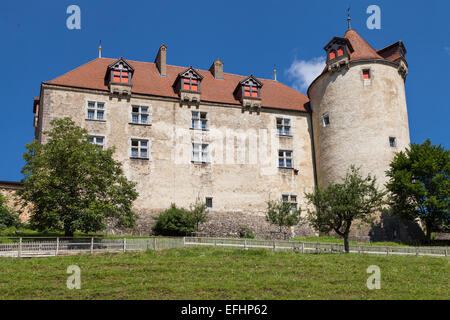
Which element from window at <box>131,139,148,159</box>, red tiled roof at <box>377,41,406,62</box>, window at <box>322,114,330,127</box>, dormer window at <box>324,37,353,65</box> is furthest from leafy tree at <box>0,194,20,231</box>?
red tiled roof at <box>377,41,406,62</box>

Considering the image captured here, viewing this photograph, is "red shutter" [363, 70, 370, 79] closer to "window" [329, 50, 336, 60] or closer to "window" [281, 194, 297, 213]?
"window" [329, 50, 336, 60]

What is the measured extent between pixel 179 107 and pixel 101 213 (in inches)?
594

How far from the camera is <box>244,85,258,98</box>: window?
39938 millimetres

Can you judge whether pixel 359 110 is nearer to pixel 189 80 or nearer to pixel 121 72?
pixel 189 80

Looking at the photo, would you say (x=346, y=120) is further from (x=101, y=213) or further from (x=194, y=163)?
(x=101, y=213)

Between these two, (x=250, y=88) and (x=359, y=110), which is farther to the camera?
(x=250, y=88)

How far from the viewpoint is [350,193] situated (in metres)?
26.5

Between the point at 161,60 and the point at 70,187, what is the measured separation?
756 inches

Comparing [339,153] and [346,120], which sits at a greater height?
[346,120]

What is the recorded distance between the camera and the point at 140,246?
22.6m

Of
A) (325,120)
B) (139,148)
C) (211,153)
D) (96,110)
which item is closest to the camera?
(96,110)

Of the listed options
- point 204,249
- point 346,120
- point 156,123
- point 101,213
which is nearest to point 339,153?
point 346,120

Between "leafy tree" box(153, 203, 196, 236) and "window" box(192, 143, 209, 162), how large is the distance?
17.5 ft

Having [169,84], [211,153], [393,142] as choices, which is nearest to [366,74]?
[393,142]
